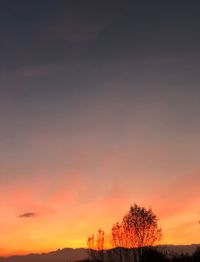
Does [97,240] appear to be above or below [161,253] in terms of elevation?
above

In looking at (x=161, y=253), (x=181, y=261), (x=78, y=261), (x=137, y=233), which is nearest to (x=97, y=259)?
(x=78, y=261)

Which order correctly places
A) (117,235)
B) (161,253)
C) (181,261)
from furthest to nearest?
(117,235) < (161,253) < (181,261)

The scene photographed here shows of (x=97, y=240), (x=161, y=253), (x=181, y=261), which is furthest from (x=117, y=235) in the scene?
(x=181, y=261)

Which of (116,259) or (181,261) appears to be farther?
(116,259)

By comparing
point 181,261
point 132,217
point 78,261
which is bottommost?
point 181,261

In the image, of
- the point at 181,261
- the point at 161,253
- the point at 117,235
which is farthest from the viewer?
the point at 117,235

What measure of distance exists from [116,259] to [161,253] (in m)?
23.1

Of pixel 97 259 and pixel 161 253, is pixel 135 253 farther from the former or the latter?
pixel 161 253

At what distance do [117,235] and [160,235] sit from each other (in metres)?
8.09

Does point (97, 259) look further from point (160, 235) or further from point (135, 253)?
point (160, 235)

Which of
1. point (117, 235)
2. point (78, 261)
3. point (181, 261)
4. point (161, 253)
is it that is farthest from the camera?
point (117, 235)

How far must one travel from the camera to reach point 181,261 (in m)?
56.4

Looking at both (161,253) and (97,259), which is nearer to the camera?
(161,253)

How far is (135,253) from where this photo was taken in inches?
3228
